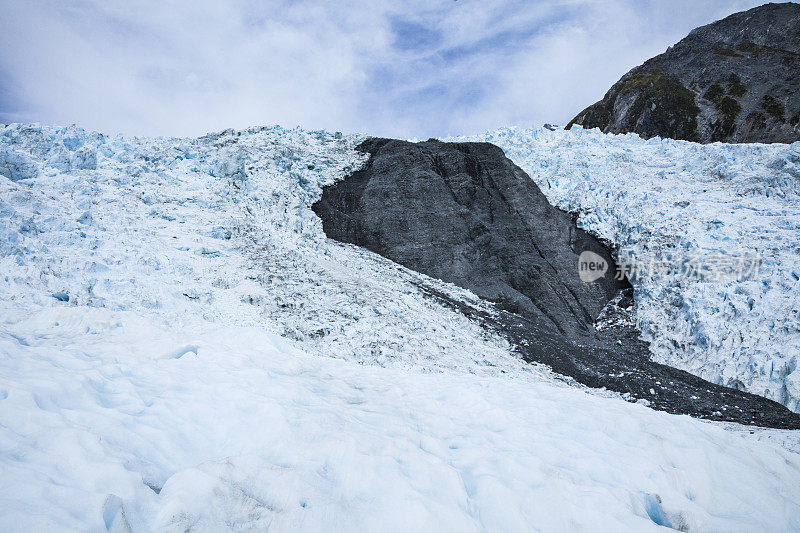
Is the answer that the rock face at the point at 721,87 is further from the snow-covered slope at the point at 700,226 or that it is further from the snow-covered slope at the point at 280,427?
the snow-covered slope at the point at 280,427

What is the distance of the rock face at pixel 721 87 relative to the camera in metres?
44.1

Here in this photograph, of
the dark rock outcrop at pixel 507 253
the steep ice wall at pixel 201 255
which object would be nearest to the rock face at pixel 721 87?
the dark rock outcrop at pixel 507 253

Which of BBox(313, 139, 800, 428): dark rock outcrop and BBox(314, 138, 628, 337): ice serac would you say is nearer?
BBox(313, 139, 800, 428): dark rock outcrop

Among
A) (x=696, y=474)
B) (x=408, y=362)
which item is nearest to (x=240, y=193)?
(x=408, y=362)

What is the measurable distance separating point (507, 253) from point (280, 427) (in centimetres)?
1696

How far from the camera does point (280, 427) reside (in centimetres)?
450

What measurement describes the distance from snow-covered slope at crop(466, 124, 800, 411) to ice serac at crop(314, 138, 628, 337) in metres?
2.00

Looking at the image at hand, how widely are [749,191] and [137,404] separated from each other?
2615 centimetres

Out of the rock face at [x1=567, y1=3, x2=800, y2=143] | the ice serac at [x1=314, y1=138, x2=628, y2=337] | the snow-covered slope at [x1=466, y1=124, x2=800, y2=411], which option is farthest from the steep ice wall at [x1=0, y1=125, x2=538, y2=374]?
the rock face at [x1=567, y1=3, x2=800, y2=143]

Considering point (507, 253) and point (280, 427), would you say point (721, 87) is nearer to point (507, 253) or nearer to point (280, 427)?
point (507, 253)

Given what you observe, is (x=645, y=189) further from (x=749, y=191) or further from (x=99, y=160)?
(x=99, y=160)

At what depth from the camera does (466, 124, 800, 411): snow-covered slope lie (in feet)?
47.1

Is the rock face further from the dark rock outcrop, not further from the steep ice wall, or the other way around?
the steep ice wall

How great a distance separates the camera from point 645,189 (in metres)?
22.1
